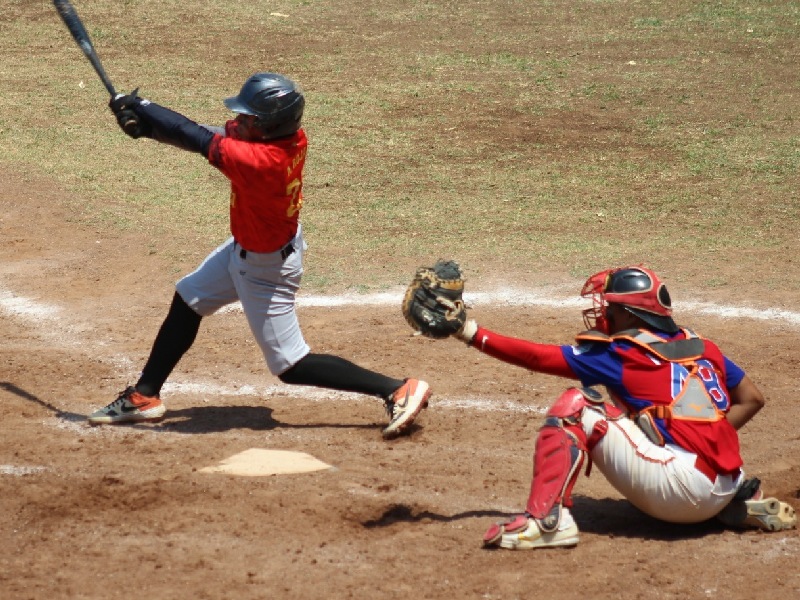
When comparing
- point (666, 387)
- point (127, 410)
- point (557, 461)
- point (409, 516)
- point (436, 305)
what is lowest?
point (127, 410)

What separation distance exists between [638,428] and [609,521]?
59 centimetres

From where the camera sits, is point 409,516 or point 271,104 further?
point 271,104

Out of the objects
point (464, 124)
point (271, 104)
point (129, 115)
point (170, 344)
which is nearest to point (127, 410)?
point (170, 344)

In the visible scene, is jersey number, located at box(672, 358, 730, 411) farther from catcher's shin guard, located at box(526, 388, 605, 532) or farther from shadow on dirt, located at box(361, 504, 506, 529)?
shadow on dirt, located at box(361, 504, 506, 529)

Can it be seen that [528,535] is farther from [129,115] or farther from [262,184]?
[129,115]

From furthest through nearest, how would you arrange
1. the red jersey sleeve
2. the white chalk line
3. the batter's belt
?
1. the white chalk line
2. the batter's belt
3. the red jersey sleeve

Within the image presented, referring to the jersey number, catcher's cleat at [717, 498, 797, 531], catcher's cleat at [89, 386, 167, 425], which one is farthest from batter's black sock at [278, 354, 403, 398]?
catcher's cleat at [717, 498, 797, 531]

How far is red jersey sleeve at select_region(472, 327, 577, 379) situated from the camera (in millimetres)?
4730

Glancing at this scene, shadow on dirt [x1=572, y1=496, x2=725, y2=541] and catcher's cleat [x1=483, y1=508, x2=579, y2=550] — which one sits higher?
catcher's cleat [x1=483, y1=508, x2=579, y2=550]

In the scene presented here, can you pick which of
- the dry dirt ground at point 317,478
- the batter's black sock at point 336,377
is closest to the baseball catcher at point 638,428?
the dry dirt ground at point 317,478

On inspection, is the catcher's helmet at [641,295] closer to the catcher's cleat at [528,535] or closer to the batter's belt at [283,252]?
the catcher's cleat at [528,535]

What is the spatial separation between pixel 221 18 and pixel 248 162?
1191cm

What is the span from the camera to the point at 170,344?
→ 244 inches

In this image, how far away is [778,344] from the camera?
7.35 meters
